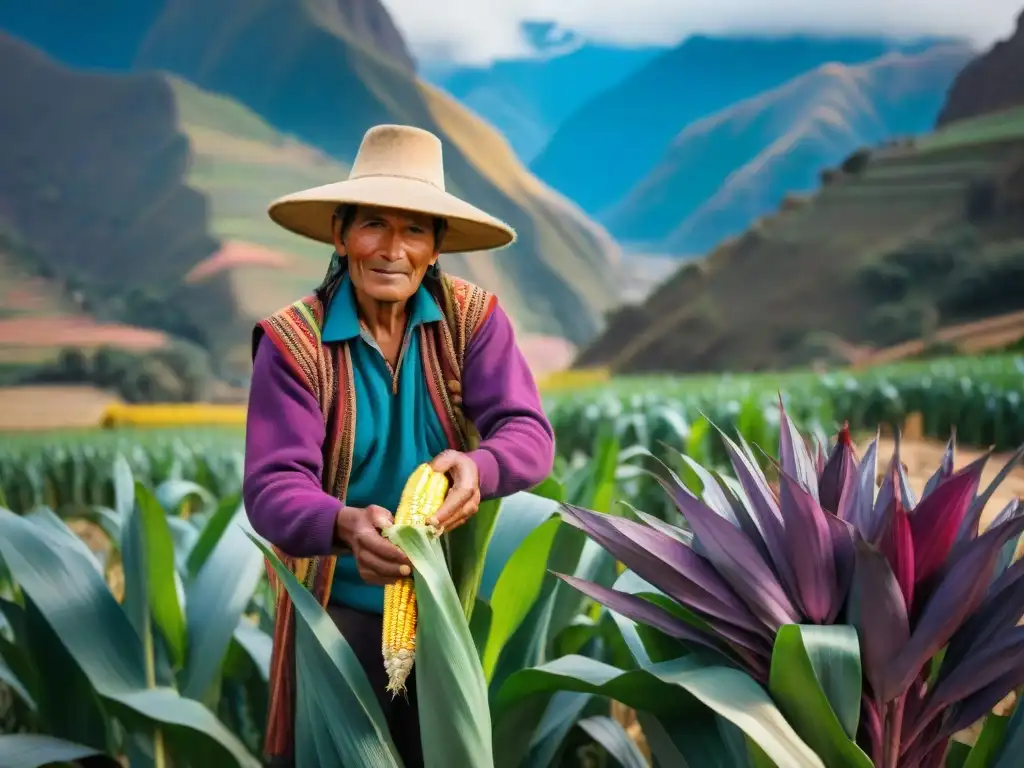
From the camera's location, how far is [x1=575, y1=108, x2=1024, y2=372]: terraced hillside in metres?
7.28

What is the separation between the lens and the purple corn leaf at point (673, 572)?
2.15 ft

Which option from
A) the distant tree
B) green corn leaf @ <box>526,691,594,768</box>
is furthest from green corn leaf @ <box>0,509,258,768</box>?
the distant tree

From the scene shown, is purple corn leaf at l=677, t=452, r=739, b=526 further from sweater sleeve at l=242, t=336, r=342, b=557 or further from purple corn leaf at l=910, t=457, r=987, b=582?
sweater sleeve at l=242, t=336, r=342, b=557

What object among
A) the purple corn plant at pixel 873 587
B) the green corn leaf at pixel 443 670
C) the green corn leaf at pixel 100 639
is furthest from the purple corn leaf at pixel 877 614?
the green corn leaf at pixel 100 639

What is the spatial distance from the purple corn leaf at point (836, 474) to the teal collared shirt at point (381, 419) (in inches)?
13.3

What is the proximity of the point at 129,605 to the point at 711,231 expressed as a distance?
7.04 metres

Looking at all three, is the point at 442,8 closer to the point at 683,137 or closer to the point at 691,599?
the point at 683,137

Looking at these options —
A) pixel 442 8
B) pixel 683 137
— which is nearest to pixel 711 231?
pixel 683 137

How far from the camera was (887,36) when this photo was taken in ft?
21.1

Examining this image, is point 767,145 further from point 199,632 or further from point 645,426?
point 199,632

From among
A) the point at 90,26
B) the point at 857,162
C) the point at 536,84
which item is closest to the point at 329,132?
the point at 536,84

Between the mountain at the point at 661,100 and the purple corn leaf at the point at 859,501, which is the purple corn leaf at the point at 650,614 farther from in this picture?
the mountain at the point at 661,100

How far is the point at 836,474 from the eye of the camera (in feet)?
2.38

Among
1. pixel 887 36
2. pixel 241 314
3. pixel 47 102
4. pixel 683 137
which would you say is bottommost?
pixel 241 314
